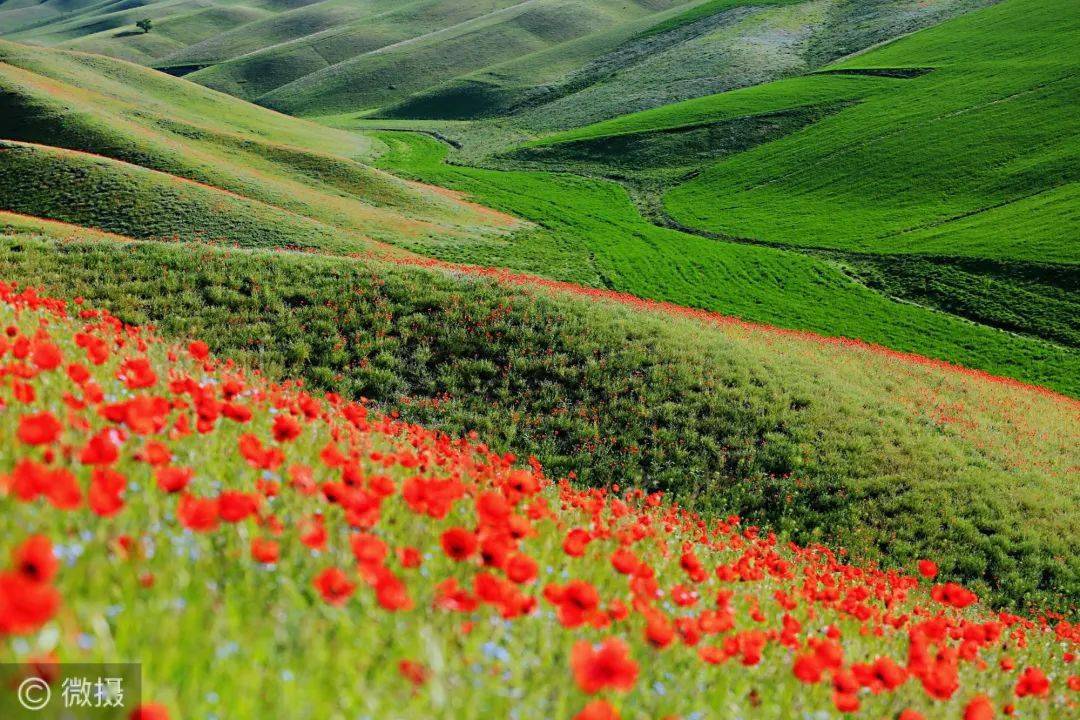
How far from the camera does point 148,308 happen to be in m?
16.8

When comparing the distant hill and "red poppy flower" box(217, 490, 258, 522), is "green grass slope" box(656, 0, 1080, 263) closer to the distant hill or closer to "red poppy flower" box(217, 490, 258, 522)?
the distant hill

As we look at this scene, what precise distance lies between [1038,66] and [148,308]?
9150 centimetres

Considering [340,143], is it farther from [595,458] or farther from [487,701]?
[487,701]

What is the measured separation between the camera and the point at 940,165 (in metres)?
59.1

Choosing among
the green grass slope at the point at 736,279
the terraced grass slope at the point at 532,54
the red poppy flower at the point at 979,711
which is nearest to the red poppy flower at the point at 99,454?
the red poppy flower at the point at 979,711

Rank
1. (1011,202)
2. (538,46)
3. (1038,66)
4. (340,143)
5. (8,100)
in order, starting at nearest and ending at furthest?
(8,100) → (1011,202) → (1038,66) → (340,143) → (538,46)

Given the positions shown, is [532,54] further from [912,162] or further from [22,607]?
[22,607]

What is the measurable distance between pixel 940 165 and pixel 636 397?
58.4m

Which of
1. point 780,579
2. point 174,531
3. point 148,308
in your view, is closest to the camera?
point 174,531

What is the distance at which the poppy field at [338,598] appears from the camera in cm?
225

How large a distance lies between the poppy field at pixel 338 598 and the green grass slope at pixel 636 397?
30.2 ft

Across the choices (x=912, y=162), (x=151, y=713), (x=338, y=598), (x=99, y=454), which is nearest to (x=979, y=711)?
(x=338, y=598)

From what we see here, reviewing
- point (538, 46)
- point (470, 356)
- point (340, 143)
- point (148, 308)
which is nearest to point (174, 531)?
point (470, 356)

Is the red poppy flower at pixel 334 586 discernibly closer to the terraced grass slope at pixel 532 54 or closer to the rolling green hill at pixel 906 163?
the rolling green hill at pixel 906 163
